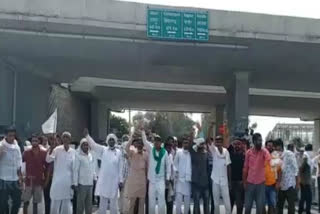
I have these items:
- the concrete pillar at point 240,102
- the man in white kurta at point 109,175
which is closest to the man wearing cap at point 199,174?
the man in white kurta at point 109,175

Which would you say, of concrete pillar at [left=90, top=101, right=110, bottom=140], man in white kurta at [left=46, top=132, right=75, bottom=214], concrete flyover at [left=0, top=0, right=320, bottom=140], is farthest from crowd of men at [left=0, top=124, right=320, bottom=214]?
concrete pillar at [left=90, top=101, right=110, bottom=140]

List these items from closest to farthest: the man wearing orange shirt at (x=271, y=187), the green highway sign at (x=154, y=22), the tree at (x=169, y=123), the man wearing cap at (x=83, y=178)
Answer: the man wearing cap at (x=83, y=178)
the man wearing orange shirt at (x=271, y=187)
the green highway sign at (x=154, y=22)
the tree at (x=169, y=123)

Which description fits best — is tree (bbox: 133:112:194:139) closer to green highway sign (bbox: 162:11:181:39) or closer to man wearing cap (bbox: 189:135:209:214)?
green highway sign (bbox: 162:11:181:39)

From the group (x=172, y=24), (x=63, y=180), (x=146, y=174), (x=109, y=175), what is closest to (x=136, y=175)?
(x=146, y=174)

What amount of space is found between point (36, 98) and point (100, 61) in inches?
197

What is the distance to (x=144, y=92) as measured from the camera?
37719 mm

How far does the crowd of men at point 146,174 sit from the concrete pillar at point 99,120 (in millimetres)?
29572

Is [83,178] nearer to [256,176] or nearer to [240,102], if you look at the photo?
[256,176]

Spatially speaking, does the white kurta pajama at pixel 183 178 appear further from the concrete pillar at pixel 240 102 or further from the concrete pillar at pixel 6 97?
the concrete pillar at pixel 240 102

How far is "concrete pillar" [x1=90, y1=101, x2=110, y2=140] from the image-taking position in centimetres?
4472

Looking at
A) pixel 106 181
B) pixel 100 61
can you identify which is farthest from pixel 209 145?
pixel 100 61

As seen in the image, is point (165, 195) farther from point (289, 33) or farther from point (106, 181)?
point (289, 33)

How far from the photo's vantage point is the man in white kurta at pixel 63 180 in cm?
1312

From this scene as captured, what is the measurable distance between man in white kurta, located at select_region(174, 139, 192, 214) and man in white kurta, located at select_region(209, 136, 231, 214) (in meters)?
0.55
